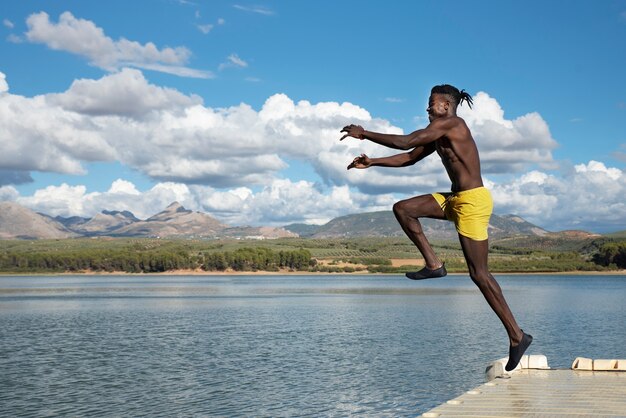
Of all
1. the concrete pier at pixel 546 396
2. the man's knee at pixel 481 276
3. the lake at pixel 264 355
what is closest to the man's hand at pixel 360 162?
the man's knee at pixel 481 276

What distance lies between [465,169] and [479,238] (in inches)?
32.4

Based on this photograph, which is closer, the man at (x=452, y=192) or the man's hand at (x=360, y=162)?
the man's hand at (x=360, y=162)

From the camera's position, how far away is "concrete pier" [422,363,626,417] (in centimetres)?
1305

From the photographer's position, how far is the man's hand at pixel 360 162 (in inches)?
322

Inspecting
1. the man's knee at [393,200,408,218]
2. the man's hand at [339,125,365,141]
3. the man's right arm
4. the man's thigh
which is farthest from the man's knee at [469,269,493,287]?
the man's hand at [339,125,365,141]

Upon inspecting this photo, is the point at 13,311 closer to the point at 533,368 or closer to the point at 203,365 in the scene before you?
the point at 203,365

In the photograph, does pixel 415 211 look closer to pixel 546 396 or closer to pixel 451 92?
pixel 451 92

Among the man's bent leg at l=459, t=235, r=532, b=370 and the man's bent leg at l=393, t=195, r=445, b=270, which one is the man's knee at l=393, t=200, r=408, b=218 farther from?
the man's bent leg at l=459, t=235, r=532, b=370

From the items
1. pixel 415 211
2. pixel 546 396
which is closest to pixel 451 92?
pixel 415 211

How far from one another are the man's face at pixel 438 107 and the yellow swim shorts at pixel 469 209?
94 centimetres

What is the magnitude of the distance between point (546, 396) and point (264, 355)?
31198mm

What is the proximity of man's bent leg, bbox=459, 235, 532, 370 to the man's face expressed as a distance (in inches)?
57.2

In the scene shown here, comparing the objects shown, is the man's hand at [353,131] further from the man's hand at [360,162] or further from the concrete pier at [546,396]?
the concrete pier at [546,396]

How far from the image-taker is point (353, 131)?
7.80 m
